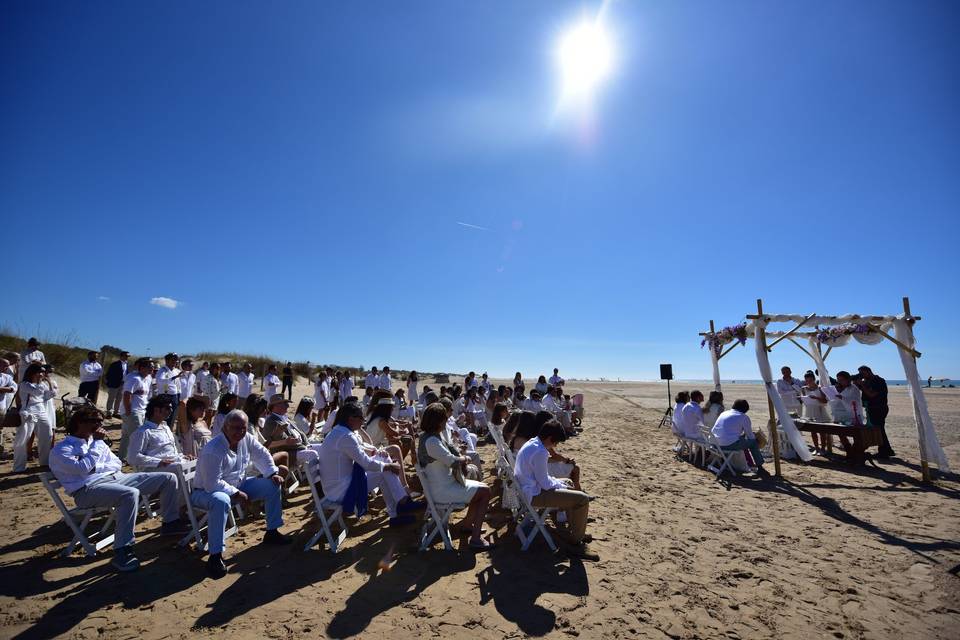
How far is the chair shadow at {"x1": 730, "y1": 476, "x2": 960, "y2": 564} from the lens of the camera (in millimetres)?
4410

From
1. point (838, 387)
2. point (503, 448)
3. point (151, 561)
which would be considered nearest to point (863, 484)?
point (838, 387)

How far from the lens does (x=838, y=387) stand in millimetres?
8805

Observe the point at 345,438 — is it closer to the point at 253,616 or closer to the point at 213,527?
the point at 213,527

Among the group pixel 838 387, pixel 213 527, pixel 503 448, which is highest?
pixel 838 387

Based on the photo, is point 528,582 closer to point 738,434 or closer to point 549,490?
point 549,490

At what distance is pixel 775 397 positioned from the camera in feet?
24.9

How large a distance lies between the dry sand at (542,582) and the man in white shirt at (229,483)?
26 cm

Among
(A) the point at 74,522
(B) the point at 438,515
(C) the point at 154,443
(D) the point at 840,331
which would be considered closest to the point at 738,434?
(D) the point at 840,331

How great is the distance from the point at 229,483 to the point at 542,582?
10.4 feet

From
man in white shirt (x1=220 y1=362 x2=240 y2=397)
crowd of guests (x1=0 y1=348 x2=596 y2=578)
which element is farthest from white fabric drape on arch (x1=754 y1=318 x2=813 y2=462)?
man in white shirt (x1=220 y1=362 x2=240 y2=397)

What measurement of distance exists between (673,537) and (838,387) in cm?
699

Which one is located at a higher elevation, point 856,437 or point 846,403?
point 846,403

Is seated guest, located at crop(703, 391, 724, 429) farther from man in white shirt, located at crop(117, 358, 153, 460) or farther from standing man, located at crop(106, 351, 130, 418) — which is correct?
standing man, located at crop(106, 351, 130, 418)

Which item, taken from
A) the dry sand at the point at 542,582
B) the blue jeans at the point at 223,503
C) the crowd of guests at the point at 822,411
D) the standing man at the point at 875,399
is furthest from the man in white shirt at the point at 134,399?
the standing man at the point at 875,399
